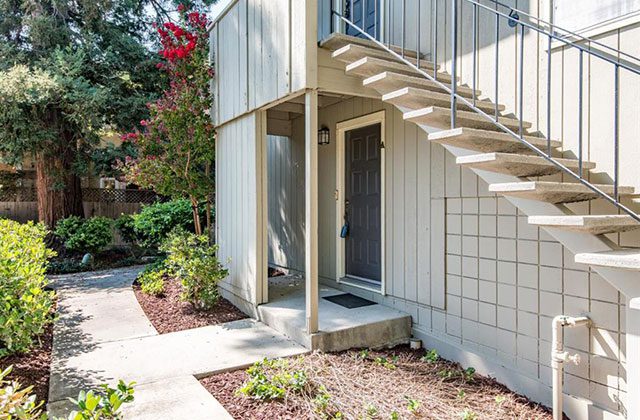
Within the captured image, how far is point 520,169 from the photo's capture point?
258cm

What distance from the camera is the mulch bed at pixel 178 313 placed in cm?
439

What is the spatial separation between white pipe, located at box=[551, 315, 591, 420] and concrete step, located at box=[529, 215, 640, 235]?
77cm

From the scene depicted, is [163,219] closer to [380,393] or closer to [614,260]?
[380,393]

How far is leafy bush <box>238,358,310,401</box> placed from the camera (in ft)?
9.05

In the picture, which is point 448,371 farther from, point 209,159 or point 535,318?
point 209,159

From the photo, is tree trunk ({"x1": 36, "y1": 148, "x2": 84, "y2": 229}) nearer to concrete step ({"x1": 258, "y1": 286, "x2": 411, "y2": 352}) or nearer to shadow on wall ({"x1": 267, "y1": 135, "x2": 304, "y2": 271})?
shadow on wall ({"x1": 267, "y1": 135, "x2": 304, "y2": 271})

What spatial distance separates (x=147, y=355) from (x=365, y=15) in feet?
14.0

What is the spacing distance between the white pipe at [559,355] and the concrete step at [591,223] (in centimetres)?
77

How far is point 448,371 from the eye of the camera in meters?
3.43

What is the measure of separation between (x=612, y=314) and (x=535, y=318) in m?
0.54

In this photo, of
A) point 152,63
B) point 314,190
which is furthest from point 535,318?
point 152,63

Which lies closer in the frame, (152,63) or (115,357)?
(115,357)

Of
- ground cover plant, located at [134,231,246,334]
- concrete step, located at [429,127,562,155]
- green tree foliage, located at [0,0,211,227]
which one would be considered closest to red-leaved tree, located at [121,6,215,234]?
ground cover plant, located at [134,231,246,334]

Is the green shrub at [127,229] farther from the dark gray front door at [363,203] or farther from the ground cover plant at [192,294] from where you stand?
the dark gray front door at [363,203]
